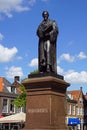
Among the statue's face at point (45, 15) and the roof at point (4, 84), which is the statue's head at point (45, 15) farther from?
the roof at point (4, 84)

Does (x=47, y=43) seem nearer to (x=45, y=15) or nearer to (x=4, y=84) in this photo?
(x=45, y=15)

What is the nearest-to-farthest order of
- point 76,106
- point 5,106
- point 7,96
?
point 5,106, point 7,96, point 76,106

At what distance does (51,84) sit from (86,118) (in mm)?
53851

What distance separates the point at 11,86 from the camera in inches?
1869

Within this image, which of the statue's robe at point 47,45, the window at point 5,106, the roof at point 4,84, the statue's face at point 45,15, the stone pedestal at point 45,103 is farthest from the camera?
the roof at point 4,84

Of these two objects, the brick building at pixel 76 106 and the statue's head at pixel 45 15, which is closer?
the statue's head at pixel 45 15

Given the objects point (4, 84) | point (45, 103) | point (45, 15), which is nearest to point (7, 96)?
point (4, 84)

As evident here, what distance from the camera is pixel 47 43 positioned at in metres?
12.3

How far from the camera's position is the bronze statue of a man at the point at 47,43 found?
12172 mm

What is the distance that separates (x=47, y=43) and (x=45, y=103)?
2.31 meters

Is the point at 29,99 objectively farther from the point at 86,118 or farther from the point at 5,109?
the point at 86,118

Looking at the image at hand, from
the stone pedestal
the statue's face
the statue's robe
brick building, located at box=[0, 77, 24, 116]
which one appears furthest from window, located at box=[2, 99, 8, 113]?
the stone pedestal

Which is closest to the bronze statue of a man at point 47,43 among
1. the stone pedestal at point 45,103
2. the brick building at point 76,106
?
the stone pedestal at point 45,103

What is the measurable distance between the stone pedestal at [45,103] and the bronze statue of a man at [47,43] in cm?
66
